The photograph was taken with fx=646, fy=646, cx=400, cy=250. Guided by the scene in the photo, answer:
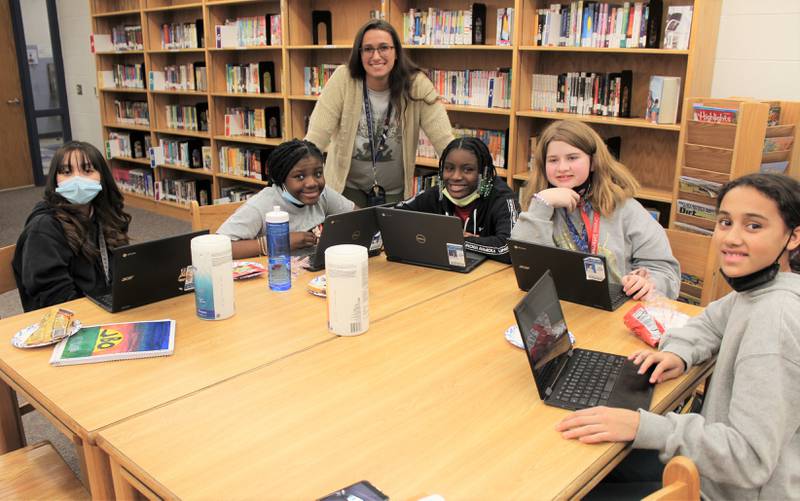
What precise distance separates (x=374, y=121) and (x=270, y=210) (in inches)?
39.0

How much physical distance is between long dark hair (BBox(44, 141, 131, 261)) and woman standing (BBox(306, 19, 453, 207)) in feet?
3.66

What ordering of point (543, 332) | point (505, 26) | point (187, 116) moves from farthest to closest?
point (187, 116)
point (505, 26)
point (543, 332)

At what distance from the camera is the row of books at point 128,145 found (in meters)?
6.73

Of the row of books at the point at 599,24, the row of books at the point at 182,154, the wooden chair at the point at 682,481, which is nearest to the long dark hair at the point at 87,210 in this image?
the wooden chair at the point at 682,481

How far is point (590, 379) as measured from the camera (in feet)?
4.75

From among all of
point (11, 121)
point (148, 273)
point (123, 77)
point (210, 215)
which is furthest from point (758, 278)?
point (11, 121)

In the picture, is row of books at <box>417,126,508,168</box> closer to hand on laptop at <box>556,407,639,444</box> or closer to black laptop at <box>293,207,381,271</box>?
black laptop at <box>293,207,381,271</box>

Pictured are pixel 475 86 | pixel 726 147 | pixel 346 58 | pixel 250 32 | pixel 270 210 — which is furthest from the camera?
pixel 250 32

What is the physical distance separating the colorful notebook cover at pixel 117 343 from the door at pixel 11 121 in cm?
663

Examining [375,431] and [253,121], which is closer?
[375,431]

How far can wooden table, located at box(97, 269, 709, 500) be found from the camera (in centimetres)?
111

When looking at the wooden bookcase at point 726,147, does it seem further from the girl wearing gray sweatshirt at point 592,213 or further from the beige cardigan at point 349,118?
the beige cardigan at point 349,118

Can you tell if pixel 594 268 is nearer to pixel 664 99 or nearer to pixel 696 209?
pixel 696 209

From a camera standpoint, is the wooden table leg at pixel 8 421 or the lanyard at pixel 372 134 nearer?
the wooden table leg at pixel 8 421
